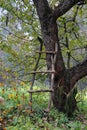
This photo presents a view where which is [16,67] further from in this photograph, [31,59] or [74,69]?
[74,69]

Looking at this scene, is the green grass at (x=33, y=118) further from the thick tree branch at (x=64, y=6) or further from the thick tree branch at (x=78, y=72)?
the thick tree branch at (x=64, y=6)

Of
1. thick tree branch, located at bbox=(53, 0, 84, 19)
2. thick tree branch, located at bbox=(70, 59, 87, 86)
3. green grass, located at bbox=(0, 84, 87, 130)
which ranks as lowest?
green grass, located at bbox=(0, 84, 87, 130)

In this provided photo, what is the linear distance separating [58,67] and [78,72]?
1.85 feet

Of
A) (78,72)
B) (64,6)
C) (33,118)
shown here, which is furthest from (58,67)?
(33,118)

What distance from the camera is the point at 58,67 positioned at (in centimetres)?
868

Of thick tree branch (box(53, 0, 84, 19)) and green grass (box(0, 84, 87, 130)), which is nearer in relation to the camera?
green grass (box(0, 84, 87, 130))

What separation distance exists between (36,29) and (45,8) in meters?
1.62

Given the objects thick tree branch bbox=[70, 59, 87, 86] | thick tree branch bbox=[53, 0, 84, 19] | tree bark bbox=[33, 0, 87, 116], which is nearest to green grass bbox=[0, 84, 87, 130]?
tree bark bbox=[33, 0, 87, 116]

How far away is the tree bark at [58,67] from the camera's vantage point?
27.5ft

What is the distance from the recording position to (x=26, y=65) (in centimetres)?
1069

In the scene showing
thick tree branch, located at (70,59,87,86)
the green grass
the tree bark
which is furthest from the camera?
thick tree branch, located at (70,59,87,86)

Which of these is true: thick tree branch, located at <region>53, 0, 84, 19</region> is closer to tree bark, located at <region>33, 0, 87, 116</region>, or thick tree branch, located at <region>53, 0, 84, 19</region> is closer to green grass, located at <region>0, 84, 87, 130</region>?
tree bark, located at <region>33, 0, 87, 116</region>

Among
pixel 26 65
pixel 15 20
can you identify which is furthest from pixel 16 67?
pixel 15 20

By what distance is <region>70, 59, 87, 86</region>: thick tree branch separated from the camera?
8.60m
